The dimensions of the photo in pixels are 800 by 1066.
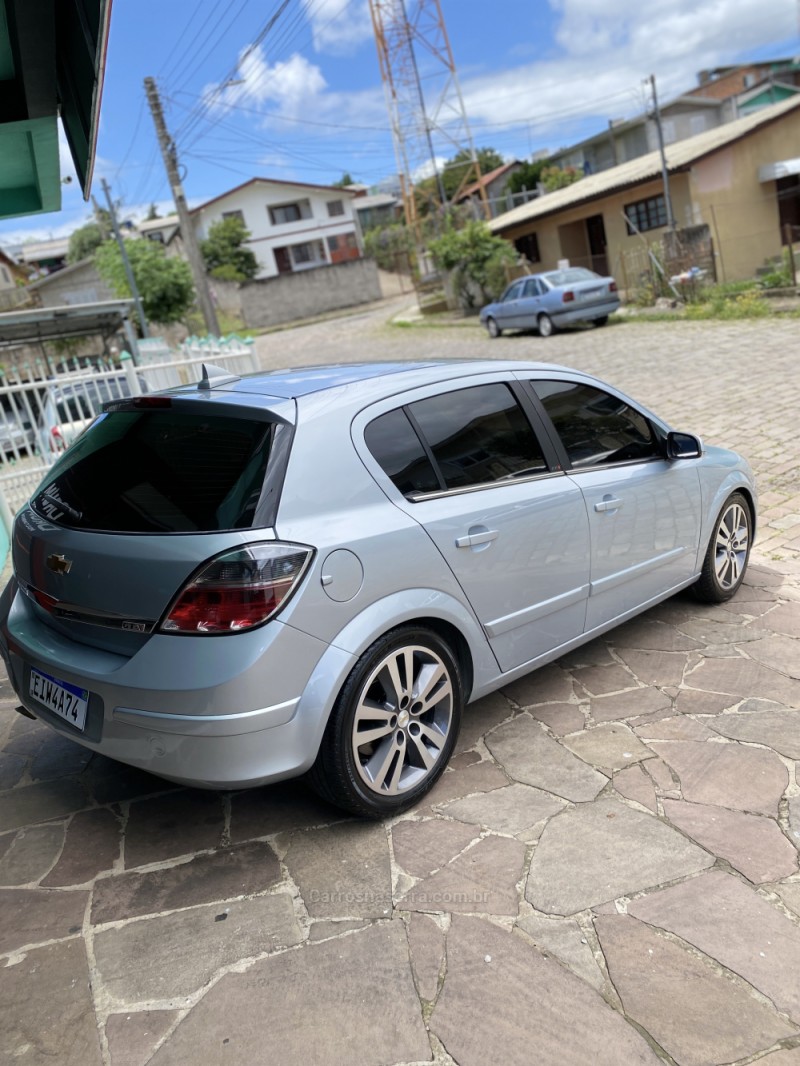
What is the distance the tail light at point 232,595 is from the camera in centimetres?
272

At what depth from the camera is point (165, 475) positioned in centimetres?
306

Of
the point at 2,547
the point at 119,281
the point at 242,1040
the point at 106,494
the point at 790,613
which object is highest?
the point at 119,281

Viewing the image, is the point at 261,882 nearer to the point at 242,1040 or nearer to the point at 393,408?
the point at 242,1040

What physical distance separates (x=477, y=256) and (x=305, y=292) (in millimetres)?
17801

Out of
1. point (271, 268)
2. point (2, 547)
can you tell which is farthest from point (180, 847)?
point (271, 268)

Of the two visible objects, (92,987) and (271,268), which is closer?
(92,987)

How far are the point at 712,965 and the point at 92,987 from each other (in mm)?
1787

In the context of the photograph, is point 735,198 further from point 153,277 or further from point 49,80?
point 49,80

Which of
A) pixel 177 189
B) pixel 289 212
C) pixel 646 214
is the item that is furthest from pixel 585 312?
pixel 289 212

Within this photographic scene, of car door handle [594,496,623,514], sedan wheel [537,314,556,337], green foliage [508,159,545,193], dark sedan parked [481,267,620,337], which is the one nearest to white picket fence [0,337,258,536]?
car door handle [594,496,623,514]

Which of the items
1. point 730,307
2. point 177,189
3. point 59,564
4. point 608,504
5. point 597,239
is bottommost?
point 730,307

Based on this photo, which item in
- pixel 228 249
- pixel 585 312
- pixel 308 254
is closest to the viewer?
pixel 585 312

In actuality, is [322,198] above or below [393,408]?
above

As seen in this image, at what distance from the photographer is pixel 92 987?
251 cm
